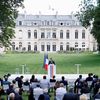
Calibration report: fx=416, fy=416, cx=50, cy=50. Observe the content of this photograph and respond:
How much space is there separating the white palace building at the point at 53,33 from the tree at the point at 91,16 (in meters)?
56.9

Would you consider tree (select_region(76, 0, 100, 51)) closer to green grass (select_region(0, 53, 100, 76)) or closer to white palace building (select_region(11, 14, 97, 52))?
green grass (select_region(0, 53, 100, 76))

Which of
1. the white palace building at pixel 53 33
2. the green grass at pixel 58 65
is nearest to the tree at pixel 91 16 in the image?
the green grass at pixel 58 65

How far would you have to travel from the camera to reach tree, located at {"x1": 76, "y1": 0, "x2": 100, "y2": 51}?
47906 millimetres

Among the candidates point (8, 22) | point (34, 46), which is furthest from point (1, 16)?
point (34, 46)

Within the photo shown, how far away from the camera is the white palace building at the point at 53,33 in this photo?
360 ft

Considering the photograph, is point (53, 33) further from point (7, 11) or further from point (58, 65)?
point (7, 11)

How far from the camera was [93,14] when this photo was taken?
162ft

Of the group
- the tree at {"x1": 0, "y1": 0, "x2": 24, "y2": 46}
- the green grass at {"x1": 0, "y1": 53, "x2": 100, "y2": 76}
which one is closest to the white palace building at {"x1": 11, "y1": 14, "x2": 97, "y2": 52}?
the green grass at {"x1": 0, "y1": 53, "x2": 100, "y2": 76}

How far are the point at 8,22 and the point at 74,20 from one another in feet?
244

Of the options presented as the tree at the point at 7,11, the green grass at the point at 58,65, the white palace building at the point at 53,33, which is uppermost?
the white palace building at the point at 53,33

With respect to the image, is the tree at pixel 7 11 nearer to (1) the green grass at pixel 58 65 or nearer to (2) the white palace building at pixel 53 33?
(1) the green grass at pixel 58 65

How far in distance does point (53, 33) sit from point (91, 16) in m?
60.7

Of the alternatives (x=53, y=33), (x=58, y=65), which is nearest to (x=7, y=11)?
(x=58, y=65)

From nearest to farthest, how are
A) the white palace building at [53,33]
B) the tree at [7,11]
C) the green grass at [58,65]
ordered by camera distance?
the tree at [7,11] < the green grass at [58,65] < the white palace building at [53,33]
